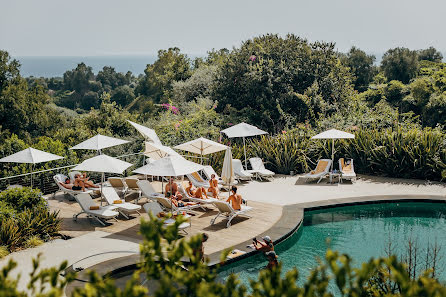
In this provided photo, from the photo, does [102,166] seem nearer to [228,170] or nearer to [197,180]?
[228,170]

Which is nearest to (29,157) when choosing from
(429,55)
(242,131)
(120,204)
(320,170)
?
(120,204)

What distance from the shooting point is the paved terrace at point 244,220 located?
9570 mm

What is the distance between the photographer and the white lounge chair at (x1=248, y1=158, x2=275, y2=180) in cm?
1575

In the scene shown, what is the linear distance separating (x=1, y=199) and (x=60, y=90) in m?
93.5

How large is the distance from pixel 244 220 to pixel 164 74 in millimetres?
48288

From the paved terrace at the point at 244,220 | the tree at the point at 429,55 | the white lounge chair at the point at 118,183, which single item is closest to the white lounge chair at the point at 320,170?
the paved terrace at the point at 244,220

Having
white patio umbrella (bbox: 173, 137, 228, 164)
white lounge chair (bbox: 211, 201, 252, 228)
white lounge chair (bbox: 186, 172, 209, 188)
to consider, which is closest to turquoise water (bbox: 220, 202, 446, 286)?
white lounge chair (bbox: 211, 201, 252, 228)

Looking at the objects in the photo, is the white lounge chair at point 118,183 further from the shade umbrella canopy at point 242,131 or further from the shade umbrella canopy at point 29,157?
the shade umbrella canopy at point 242,131

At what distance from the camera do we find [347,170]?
51.2ft

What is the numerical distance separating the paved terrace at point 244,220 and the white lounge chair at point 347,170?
0.28m

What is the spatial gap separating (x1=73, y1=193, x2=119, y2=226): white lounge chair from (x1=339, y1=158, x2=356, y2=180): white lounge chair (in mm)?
7445

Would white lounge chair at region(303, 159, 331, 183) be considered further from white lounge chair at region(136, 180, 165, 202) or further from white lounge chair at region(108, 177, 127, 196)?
white lounge chair at region(108, 177, 127, 196)

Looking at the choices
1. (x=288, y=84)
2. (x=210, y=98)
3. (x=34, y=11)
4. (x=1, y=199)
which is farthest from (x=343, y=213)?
(x=34, y=11)

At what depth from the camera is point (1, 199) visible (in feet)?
35.2
